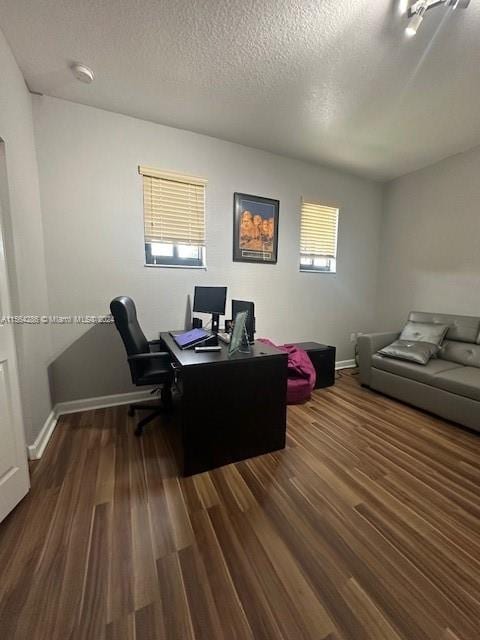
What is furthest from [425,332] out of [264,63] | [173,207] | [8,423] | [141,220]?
[8,423]

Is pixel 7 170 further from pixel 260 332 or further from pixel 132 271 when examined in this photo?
pixel 260 332

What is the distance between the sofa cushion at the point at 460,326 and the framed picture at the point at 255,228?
6.93 ft

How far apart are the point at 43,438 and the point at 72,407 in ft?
1.66

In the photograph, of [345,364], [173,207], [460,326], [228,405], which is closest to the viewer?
[228,405]

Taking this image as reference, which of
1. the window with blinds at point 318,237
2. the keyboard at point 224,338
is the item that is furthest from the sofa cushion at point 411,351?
the keyboard at point 224,338

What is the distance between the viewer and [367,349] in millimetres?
3123

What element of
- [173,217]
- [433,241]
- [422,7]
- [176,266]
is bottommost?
[176,266]

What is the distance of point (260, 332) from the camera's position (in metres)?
3.33

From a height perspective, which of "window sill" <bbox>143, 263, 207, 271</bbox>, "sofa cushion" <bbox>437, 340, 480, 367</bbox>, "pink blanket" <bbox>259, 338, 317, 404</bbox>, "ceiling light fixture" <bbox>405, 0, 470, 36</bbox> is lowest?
"pink blanket" <bbox>259, 338, 317, 404</bbox>

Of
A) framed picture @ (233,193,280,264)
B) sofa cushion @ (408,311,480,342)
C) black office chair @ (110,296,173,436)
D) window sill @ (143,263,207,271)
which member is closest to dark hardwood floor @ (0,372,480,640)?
black office chair @ (110,296,173,436)

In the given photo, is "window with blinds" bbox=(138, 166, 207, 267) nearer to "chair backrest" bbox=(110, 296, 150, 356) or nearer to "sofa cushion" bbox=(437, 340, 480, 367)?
"chair backrest" bbox=(110, 296, 150, 356)

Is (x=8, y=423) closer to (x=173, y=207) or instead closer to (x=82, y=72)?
(x=173, y=207)

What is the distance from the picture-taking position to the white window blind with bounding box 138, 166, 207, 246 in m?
2.60

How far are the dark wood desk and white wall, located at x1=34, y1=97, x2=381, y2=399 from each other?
1.14 m
